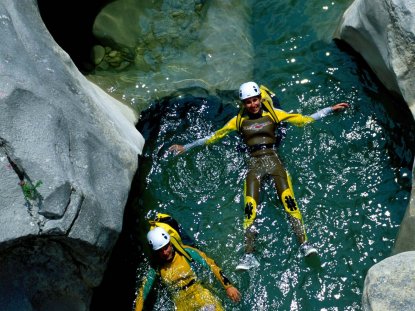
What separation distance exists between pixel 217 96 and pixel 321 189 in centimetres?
290

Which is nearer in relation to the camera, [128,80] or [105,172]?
[105,172]

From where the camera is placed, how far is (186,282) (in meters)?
8.57

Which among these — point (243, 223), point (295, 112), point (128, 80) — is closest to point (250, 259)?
point (243, 223)

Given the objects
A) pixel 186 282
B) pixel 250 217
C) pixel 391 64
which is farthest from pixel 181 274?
pixel 391 64

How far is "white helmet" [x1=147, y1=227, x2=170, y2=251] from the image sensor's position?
8.39m

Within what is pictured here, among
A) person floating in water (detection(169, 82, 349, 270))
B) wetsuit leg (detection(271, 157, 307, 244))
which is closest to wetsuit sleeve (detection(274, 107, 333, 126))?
person floating in water (detection(169, 82, 349, 270))

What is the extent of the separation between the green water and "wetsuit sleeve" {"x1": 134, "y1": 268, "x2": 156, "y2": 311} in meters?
0.41

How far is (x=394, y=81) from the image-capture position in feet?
31.0

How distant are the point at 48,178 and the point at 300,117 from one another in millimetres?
4499

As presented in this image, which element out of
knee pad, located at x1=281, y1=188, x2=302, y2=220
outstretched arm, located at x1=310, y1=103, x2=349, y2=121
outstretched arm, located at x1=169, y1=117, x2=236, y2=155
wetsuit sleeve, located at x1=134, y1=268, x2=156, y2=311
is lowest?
wetsuit sleeve, located at x1=134, y1=268, x2=156, y2=311

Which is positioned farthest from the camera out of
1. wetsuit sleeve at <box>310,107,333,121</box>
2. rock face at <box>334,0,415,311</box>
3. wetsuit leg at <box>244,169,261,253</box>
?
wetsuit sleeve at <box>310,107,333,121</box>

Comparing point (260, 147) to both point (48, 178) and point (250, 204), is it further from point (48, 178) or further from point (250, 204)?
point (48, 178)

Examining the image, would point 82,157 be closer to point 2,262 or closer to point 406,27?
point 2,262

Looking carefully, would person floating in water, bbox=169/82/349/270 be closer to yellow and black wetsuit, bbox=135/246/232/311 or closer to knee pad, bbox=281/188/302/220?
knee pad, bbox=281/188/302/220
